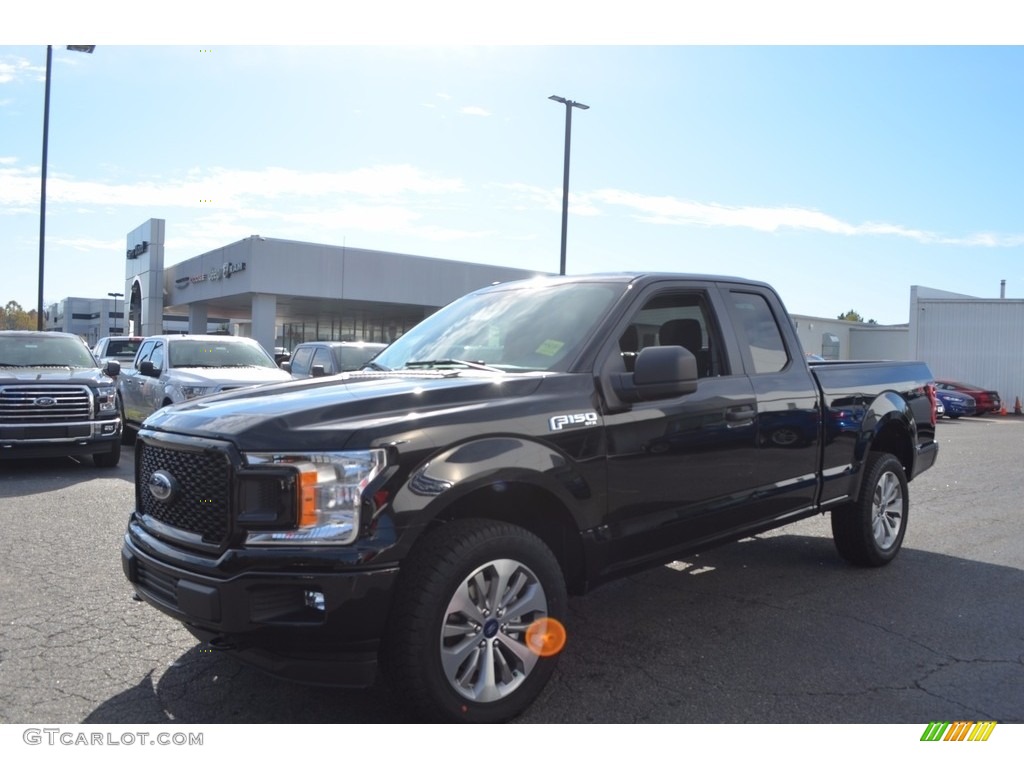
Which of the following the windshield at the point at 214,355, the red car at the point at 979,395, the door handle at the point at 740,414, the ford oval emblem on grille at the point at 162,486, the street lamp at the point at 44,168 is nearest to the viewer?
the ford oval emblem on grille at the point at 162,486

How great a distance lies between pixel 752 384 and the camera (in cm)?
492

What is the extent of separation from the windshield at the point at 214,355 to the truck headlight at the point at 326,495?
10.4 meters

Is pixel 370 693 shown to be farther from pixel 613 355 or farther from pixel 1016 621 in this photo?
pixel 1016 621

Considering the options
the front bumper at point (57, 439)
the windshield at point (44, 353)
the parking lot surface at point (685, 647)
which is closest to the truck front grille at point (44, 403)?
the front bumper at point (57, 439)

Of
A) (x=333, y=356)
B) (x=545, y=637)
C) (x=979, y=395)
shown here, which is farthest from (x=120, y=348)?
(x=979, y=395)

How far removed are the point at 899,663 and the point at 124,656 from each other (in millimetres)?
3821

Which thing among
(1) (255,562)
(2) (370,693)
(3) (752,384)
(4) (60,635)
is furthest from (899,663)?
(4) (60,635)

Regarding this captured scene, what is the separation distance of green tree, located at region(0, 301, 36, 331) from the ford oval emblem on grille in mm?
117869

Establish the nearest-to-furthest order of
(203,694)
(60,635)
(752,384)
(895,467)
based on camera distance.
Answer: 1. (203,694)
2. (60,635)
3. (752,384)
4. (895,467)

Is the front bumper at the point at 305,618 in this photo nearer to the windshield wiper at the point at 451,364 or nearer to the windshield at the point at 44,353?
the windshield wiper at the point at 451,364

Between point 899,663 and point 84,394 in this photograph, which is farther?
point 84,394

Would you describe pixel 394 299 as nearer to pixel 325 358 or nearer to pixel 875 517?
pixel 325 358

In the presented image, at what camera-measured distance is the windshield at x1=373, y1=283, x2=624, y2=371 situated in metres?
4.23

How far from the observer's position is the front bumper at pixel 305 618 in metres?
3.05
